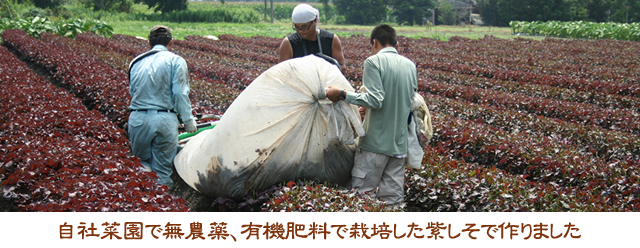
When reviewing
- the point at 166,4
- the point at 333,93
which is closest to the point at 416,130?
the point at 333,93

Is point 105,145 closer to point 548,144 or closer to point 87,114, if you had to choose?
point 87,114

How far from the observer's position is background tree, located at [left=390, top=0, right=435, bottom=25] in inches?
2109

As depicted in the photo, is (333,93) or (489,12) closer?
(333,93)

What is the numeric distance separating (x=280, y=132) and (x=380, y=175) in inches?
32.4

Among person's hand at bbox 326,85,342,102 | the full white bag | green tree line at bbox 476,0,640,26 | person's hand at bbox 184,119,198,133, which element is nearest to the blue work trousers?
person's hand at bbox 184,119,198,133

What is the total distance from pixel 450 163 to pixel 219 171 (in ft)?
6.79

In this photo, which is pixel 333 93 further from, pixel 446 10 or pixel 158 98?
pixel 446 10

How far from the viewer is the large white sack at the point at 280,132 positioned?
3096 millimetres

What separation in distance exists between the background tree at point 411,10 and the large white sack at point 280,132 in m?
51.7

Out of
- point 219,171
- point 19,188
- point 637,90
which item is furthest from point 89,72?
point 637,90

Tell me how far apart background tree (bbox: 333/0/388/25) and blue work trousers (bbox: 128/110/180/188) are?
54040mm

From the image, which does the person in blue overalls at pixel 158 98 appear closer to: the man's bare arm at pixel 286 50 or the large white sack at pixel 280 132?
the large white sack at pixel 280 132

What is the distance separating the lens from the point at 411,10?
54.2 m

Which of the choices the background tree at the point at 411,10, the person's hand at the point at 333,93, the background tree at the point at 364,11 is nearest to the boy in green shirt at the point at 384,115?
the person's hand at the point at 333,93
